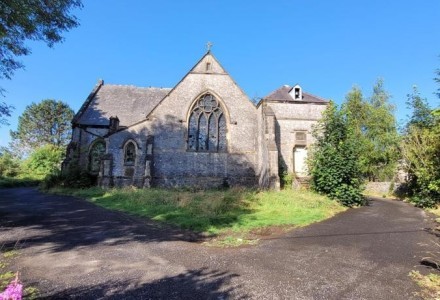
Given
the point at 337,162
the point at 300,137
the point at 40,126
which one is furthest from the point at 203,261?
the point at 40,126

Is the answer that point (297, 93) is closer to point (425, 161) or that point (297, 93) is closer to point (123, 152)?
point (425, 161)

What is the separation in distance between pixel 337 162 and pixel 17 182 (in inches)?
1372

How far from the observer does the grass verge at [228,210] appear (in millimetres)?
11470

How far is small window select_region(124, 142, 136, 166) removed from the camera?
79.2 feet

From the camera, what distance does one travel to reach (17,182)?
34688 mm

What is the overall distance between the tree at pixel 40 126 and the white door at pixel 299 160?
47.2m

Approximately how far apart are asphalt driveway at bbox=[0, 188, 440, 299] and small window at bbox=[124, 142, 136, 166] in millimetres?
12208

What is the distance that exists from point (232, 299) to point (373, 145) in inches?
1472

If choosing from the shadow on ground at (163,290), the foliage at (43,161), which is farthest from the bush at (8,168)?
the shadow on ground at (163,290)

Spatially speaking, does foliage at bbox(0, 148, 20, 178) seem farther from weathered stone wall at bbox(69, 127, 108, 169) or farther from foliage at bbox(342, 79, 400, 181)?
foliage at bbox(342, 79, 400, 181)

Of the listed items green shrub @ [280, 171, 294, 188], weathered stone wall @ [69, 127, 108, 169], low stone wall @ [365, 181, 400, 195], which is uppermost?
weathered stone wall @ [69, 127, 108, 169]

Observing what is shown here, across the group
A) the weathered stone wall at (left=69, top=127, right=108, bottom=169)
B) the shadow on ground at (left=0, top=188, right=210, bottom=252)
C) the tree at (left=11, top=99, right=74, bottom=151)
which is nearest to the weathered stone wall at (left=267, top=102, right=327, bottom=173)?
the shadow on ground at (left=0, top=188, right=210, bottom=252)

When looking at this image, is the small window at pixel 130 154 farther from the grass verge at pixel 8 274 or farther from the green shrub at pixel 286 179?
the grass verge at pixel 8 274

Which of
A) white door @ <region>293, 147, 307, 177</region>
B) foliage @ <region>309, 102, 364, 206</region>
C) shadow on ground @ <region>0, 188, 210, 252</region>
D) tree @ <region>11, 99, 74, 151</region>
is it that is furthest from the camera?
tree @ <region>11, 99, 74, 151</region>
